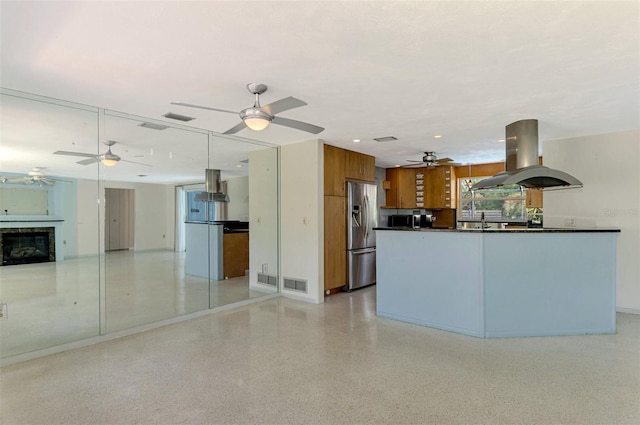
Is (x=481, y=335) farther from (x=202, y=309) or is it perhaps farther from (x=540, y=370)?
(x=202, y=309)

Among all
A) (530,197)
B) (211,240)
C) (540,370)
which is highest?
(530,197)

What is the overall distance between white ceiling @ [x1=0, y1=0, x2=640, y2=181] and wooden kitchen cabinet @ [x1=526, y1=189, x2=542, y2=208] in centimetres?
228

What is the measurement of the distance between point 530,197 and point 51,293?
769 centimetres

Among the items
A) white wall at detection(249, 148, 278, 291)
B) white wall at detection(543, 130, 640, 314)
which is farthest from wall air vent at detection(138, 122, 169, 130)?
white wall at detection(543, 130, 640, 314)

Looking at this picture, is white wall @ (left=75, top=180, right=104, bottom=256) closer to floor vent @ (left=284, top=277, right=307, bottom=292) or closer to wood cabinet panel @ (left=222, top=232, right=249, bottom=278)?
wood cabinet panel @ (left=222, top=232, right=249, bottom=278)

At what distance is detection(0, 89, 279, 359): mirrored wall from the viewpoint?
11.7ft

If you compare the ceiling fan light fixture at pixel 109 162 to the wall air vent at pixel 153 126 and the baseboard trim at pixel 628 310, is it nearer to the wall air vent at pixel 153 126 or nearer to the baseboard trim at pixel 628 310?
the wall air vent at pixel 153 126

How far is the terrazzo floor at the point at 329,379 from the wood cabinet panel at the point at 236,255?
2.05m

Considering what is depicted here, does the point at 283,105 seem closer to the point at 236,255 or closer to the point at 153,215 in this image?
the point at 153,215

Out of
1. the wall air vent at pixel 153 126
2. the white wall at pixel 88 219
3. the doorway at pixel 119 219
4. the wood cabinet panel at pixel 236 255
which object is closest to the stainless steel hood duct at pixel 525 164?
the wood cabinet panel at pixel 236 255

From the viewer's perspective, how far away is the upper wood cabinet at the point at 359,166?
6051 millimetres

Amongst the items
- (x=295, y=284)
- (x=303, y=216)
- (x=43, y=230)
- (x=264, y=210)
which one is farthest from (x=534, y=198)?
(x=43, y=230)

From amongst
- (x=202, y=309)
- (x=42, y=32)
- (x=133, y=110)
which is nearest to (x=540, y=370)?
(x=202, y=309)

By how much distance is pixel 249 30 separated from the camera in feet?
7.03
